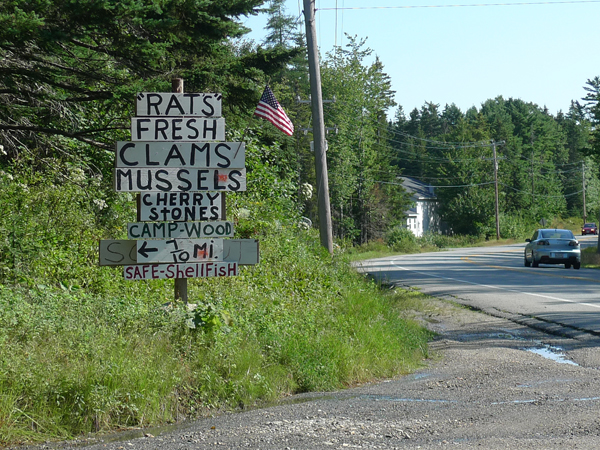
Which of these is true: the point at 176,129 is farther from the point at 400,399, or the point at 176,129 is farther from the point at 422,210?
the point at 422,210

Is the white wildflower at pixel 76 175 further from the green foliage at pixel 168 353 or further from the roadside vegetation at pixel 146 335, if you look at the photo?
the green foliage at pixel 168 353

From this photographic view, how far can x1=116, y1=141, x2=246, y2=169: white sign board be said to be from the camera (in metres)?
7.56

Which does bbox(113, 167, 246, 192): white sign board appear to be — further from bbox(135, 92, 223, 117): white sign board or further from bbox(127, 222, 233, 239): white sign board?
bbox(135, 92, 223, 117): white sign board

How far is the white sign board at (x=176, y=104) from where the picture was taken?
7629mm

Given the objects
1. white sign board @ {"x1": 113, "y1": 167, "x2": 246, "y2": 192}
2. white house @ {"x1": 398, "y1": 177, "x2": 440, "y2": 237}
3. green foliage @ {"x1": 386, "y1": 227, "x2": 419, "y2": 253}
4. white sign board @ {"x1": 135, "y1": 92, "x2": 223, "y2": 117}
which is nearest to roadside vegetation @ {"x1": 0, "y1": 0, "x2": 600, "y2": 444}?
white sign board @ {"x1": 113, "y1": 167, "x2": 246, "y2": 192}

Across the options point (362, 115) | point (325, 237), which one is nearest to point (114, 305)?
point (325, 237)

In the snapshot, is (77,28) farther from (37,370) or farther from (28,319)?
(37,370)

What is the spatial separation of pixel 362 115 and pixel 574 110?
108 metres

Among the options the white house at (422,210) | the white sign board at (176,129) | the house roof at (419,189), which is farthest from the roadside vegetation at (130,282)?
the house roof at (419,189)

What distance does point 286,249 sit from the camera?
12742mm

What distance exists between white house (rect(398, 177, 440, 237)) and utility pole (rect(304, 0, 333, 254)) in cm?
7424

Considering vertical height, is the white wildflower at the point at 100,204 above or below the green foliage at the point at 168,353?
above

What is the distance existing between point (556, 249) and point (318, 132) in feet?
51.5

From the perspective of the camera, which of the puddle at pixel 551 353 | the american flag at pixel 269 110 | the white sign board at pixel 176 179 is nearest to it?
the white sign board at pixel 176 179
